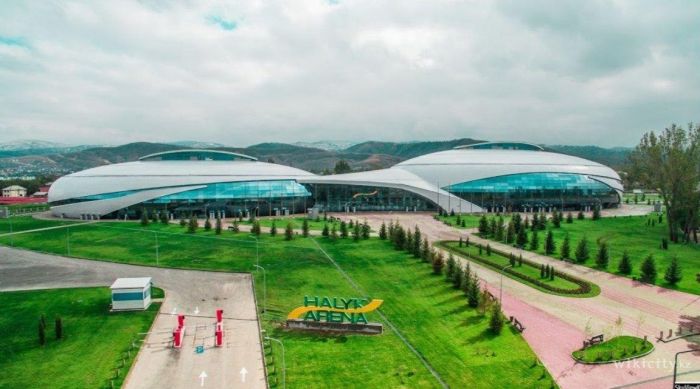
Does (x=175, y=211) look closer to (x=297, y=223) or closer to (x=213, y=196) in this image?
(x=213, y=196)

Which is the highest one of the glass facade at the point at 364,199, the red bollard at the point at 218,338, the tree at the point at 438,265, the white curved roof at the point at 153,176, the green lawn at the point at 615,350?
the white curved roof at the point at 153,176

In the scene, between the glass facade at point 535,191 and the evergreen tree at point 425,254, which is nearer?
the evergreen tree at point 425,254

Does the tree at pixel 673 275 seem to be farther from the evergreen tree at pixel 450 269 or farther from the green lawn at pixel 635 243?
the evergreen tree at pixel 450 269

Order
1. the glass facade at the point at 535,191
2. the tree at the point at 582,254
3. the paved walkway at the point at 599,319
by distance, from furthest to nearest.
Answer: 1. the glass facade at the point at 535,191
2. the tree at the point at 582,254
3. the paved walkway at the point at 599,319

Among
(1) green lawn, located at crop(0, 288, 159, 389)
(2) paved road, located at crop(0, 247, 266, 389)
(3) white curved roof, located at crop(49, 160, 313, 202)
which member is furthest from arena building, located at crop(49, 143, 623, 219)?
(1) green lawn, located at crop(0, 288, 159, 389)

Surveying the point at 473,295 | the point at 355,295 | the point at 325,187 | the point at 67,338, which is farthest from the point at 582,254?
the point at 325,187

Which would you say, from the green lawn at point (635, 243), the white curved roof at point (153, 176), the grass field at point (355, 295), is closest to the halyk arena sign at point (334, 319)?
the grass field at point (355, 295)

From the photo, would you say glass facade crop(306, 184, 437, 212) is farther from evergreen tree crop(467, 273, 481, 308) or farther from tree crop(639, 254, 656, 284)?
evergreen tree crop(467, 273, 481, 308)
